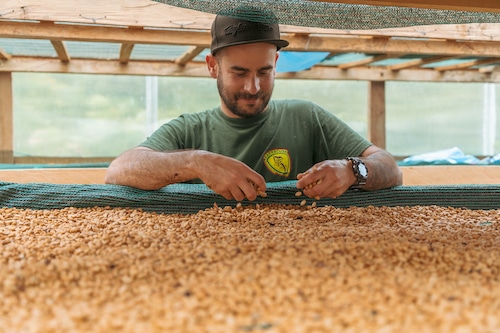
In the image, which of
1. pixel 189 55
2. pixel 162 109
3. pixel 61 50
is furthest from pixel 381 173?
pixel 162 109

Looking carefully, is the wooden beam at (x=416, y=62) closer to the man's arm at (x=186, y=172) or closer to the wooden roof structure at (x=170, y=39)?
the wooden roof structure at (x=170, y=39)

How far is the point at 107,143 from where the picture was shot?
7.23 m

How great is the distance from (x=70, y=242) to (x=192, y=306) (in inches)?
27.8

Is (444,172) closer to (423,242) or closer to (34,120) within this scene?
(423,242)

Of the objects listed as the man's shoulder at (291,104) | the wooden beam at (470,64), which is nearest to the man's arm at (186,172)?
the man's shoulder at (291,104)

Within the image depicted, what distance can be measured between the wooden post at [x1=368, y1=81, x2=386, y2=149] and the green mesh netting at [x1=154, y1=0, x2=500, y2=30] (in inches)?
129

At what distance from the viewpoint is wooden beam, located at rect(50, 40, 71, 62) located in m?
3.60

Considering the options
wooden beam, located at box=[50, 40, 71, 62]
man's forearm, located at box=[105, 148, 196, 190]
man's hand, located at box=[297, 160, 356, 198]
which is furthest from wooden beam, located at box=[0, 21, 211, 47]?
man's hand, located at box=[297, 160, 356, 198]

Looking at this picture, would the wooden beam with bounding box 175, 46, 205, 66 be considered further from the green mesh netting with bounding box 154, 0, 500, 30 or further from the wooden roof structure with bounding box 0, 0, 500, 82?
the green mesh netting with bounding box 154, 0, 500, 30

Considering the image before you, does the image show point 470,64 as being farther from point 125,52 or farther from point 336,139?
point 125,52

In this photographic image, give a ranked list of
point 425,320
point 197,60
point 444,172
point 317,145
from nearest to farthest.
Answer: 1. point 425,320
2. point 317,145
3. point 444,172
4. point 197,60

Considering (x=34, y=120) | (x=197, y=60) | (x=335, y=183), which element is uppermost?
(x=197, y=60)

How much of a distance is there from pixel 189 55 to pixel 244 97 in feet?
5.34

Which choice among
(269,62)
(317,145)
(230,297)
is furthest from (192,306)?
(317,145)
